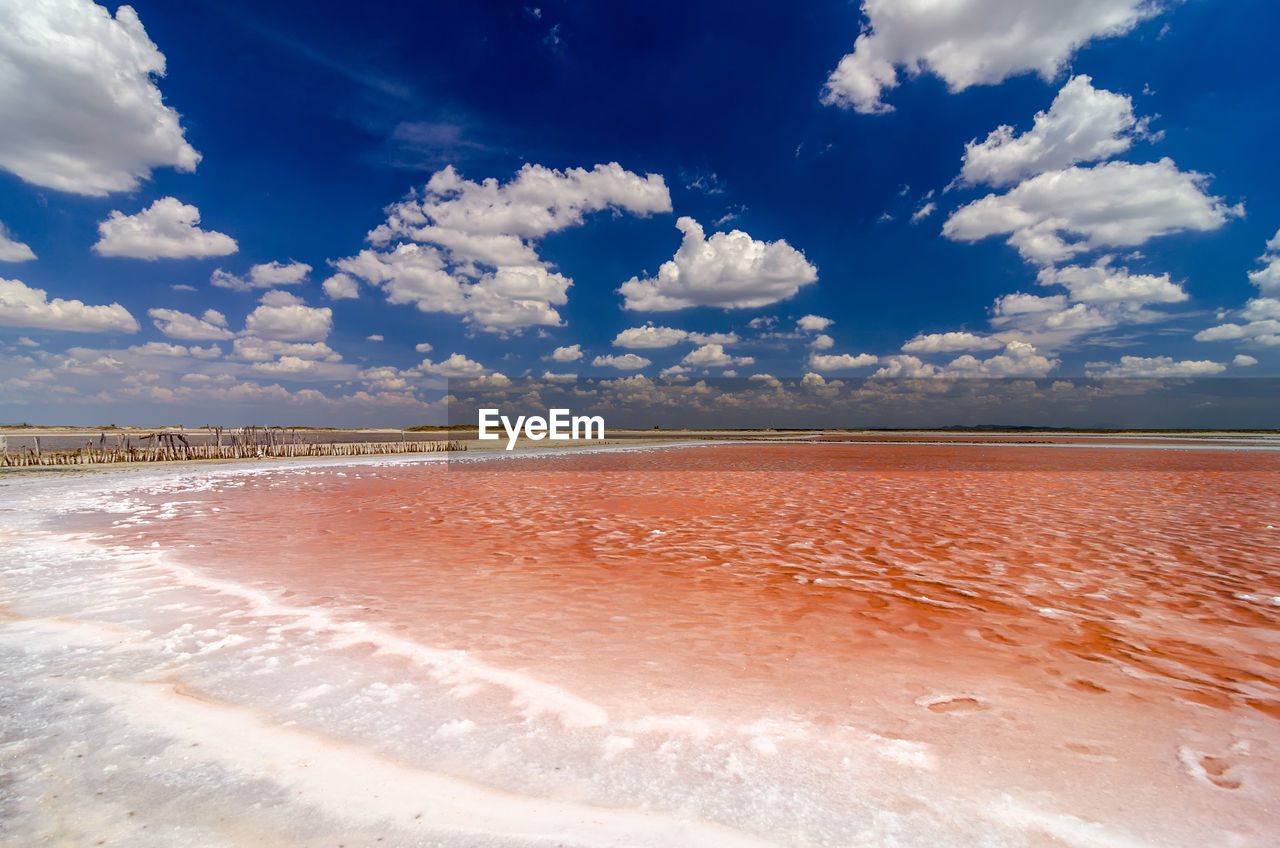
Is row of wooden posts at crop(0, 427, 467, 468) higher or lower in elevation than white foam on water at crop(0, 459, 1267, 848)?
higher

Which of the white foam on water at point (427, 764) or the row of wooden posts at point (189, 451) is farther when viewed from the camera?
the row of wooden posts at point (189, 451)

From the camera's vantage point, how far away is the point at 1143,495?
15922 millimetres

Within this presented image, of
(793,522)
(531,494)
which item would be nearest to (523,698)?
(793,522)

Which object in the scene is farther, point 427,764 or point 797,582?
point 797,582

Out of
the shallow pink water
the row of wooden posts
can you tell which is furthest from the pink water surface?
the row of wooden posts

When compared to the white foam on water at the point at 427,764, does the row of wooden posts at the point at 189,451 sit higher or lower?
higher

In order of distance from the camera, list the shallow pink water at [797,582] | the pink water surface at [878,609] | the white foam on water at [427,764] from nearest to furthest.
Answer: the white foam on water at [427,764] → the pink water surface at [878,609] → the shallow pink water at [797,582]

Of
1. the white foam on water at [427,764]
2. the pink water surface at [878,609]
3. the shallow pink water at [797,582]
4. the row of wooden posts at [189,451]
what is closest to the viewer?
the white foam on water at [427,764]

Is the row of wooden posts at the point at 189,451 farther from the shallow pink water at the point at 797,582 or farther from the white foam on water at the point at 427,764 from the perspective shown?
the white foam on water at the point at 427,764

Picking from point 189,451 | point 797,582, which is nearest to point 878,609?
point 797,582

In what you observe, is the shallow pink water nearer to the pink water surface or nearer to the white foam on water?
the pink water surface

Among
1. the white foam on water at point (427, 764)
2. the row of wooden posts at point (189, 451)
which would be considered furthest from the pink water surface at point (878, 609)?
the row of wooden posts at point (189, 451)

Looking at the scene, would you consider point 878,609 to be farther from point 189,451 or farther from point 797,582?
point 189,451

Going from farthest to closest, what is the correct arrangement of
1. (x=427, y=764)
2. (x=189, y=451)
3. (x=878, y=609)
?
(x=189, y=451)
(x=878, y=609)
(x=427, y=764)
